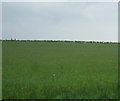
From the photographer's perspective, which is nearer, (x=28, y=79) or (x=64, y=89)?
(x=64, y=89)

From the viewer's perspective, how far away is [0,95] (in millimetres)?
9141

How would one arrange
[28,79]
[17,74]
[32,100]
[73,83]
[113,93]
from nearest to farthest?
[32,100]
[113,93]
[73,83]
[28,79]
[17,74]

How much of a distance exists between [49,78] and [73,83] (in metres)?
1.37

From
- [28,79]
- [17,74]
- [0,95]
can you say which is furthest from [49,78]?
[0,95]

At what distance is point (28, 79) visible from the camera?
11.3 m

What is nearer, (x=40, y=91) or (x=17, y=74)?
(x=40, y=91)

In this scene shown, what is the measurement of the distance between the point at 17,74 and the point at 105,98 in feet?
16.0

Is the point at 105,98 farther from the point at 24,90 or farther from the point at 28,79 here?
the point at 28,79

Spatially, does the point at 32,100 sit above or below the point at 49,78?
below

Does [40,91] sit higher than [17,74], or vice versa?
[17,74]

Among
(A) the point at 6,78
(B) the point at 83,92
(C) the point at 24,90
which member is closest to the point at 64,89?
(B) the point at 83,92

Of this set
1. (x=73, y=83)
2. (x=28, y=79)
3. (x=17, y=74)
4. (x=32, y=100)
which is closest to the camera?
(x=32, y=100)

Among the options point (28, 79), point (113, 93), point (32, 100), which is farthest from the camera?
point (28, 79)

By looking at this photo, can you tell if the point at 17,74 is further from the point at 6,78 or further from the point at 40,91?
the point at 40,91
